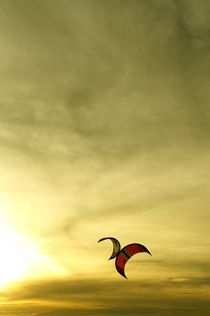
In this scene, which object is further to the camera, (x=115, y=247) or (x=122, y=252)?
(x=122, y=252)

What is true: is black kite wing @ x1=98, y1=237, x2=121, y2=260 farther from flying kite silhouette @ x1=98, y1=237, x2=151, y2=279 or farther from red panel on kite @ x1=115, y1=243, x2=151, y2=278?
red panel on kite @ x1=115, y1=243, x2=151, y2=278

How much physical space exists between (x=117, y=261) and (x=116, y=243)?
379cm

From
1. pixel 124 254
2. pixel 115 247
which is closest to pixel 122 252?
pixel 124 254

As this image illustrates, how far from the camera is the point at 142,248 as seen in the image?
132 feet

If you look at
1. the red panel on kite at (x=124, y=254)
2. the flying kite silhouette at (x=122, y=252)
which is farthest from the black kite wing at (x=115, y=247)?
the red panel on kite at (x=124, y=254)

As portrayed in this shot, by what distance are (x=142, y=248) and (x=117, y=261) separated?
4.72 m

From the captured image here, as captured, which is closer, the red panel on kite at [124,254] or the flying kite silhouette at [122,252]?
the flying kite silhouette at [122,252]

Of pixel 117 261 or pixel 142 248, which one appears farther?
pixel 117 261

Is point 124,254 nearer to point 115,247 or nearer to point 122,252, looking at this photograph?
point 122,252

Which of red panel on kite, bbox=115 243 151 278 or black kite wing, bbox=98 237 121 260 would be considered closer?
black kite wing, bbox=98 237 121 260

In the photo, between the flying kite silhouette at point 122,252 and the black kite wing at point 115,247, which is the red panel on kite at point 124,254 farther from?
the black kite wing at point 115,247

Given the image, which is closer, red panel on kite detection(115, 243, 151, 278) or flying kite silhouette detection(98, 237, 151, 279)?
flying kite silhouette detection(98, 237, 151, 279)

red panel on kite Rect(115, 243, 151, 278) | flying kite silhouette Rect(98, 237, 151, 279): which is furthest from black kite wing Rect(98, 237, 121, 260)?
red panel on kite Rect(115, 243, 151, 278)

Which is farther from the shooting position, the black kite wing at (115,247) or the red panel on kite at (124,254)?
the red panel on kite at (124,254)
